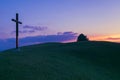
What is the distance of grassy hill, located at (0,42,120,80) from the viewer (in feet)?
101

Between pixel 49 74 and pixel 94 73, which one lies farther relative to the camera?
pixel 94 73

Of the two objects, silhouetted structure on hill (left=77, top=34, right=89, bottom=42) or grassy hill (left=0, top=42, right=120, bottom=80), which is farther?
silhouetted structure on hill (left=77, top=34, right=89, bottom=42)

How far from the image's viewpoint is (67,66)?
3750 centimetres

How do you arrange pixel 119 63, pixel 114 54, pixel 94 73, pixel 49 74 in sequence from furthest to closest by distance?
pixel 114 54, pixel 119 63, pixel 94 73, pixel 49 74

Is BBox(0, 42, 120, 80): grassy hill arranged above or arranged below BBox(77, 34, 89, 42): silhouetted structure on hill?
below

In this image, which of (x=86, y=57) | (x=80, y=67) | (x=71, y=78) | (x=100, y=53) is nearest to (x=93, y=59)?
(x=86, y=57)

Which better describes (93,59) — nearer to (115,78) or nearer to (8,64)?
(115,78)

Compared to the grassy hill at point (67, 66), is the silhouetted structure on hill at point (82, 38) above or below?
above

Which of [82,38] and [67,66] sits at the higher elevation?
[82,38]

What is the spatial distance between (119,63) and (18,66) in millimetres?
18988

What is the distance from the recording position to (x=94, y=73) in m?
38.0

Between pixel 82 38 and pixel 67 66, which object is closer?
pixel 67 66

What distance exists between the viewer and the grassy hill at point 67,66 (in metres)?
30.9

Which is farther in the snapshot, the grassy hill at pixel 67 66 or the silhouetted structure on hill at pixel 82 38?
the silhouetted structure on hill at pixel 82 38
